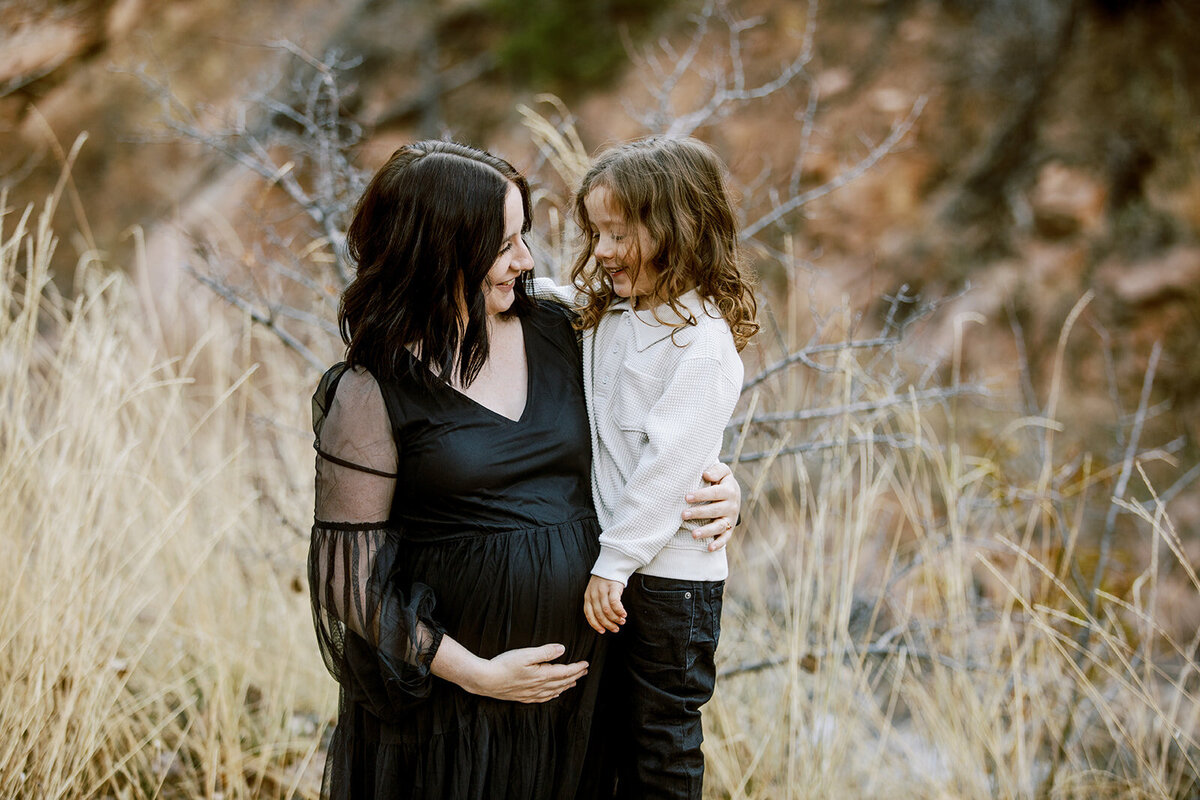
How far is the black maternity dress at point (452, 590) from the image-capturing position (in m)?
1.48

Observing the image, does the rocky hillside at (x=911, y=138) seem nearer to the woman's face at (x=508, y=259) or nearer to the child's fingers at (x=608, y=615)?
the woman's face at (x=508, y=259)

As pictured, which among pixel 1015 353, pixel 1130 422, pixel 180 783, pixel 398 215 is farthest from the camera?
pixel 1015 353

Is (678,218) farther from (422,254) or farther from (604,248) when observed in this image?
(422,254)

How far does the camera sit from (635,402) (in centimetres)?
165

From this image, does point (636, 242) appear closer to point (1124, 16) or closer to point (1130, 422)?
A: point (1130, 422)

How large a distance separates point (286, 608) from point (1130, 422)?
425 cm

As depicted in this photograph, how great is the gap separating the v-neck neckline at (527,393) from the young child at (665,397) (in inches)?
5.7

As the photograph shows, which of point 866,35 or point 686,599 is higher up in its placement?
point 866,35

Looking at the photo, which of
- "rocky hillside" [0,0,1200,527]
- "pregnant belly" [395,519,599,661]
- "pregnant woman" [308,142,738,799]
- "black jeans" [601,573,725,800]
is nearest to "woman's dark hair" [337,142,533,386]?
"pregnant woman" [308,142,738,799]

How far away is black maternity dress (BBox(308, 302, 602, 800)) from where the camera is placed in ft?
4.86

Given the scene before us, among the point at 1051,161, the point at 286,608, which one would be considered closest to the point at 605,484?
the point at 286,608

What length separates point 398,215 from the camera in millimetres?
1512

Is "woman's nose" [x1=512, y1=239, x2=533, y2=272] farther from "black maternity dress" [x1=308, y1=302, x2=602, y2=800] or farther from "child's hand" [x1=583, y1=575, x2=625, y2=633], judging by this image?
"child's hand" [x1=583, y1=575, x2=625, y2=633]

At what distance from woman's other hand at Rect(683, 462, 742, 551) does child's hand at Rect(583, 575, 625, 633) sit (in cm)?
20
